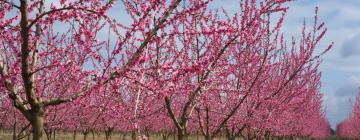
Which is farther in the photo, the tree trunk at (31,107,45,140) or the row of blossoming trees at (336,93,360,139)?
the row of blossoming trees at (336,93,360,139)

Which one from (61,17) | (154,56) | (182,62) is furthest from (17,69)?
(182,62)

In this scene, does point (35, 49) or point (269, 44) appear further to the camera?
point (269, 44)

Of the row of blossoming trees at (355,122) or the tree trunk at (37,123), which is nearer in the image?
the tree trunk at (37,123)

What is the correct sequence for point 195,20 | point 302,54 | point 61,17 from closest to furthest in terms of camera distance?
1. point 61,17
2. point 195,20
3. point 302,54

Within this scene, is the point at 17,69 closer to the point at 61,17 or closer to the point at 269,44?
the point at 61,17

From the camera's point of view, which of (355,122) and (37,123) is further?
(355,122)

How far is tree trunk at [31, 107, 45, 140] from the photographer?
5.12 m

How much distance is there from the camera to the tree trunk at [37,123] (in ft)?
16.8

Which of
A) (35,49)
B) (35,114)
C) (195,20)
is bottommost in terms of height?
(35,114)

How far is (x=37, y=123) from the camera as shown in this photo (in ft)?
16.9

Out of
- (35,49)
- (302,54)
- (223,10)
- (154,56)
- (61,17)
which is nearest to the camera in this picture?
(61,17)

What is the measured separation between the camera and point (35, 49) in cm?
605

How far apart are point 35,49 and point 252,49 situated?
17.5 ft

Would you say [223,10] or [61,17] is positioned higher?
[223,10]
